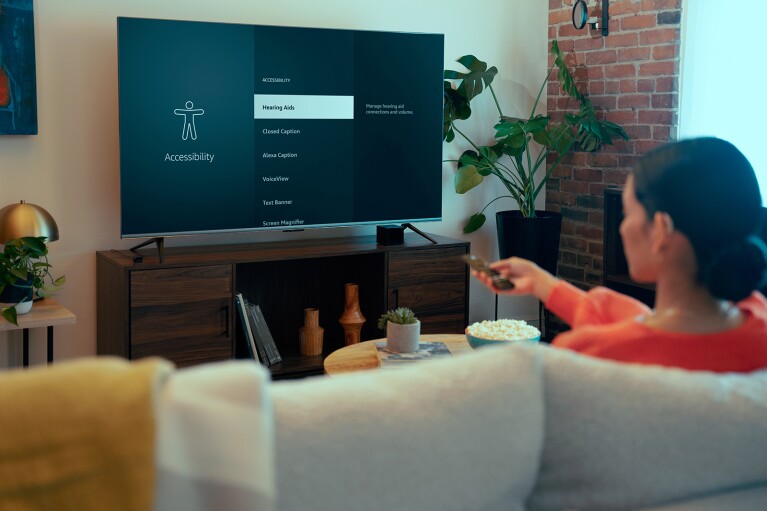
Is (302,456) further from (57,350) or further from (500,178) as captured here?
(500,178)

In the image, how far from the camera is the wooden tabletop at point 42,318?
3.44m

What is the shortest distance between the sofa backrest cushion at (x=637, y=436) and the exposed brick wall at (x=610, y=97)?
3543 mm

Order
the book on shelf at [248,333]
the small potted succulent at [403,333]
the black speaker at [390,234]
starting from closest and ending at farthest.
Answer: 1. the small potted succulent at [403,333]
2. the book on shelf at [248,333]
3. the black speaker at [390,234]

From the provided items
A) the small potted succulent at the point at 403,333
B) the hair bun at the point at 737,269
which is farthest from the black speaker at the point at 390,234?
the hair bun at the point at 737,269

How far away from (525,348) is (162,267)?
9.26ft

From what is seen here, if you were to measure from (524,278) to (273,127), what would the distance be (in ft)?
8.03

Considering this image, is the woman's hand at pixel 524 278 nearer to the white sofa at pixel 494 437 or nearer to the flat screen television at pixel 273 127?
the white sofa at pixel 494 437

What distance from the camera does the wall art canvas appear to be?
143 inches

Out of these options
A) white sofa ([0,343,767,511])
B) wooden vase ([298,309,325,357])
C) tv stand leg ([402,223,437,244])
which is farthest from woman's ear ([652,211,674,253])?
tv stand leg ([402,223,437,244])

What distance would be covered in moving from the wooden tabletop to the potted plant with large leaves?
1979 millimetres

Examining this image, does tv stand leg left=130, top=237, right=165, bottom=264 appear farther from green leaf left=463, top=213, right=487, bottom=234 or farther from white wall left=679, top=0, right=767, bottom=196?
white wall left=679, top=0, right=767, bottom=196

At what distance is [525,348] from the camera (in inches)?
43.8

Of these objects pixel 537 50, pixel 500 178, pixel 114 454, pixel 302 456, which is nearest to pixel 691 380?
pixel 302 456

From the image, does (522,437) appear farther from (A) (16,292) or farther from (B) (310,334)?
(B) (310,334)
